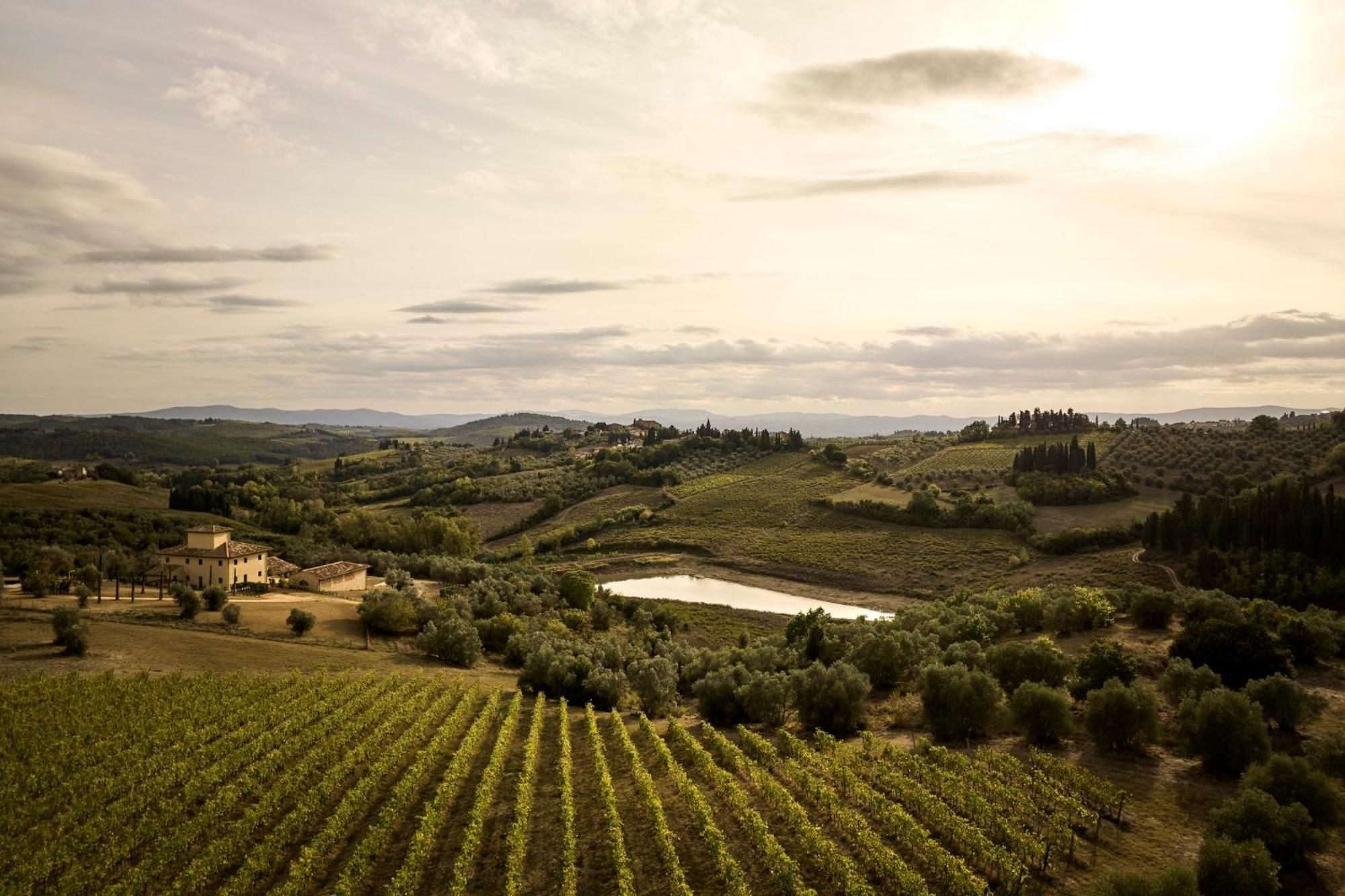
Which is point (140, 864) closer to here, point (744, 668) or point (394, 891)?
point (394, 891)

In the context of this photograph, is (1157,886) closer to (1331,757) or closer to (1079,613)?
(1331,757)

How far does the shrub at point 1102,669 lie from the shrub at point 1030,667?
0.89m

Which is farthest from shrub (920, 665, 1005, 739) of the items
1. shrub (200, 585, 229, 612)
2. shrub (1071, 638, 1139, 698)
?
shrub (200, 585, 229, 612)

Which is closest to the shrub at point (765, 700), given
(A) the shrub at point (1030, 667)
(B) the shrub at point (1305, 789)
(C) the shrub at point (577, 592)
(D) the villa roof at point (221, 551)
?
(A) the shrub at point (1030, 667)

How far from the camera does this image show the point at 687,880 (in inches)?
906

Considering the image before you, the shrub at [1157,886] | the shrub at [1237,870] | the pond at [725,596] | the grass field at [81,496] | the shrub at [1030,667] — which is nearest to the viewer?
the shrub at [1157,886]

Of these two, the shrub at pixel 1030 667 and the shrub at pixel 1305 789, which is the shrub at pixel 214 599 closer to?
the shrub at pixel 1030 667

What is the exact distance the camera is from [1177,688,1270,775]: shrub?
2939cm

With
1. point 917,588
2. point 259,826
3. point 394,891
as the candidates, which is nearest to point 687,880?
point 394,891

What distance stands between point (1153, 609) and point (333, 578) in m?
62.4

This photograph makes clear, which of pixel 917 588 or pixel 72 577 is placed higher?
pixel 72 577

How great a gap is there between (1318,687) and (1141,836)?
20603 millimetres

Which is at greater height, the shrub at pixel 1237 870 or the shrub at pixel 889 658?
the shrub at pixel 1237 870

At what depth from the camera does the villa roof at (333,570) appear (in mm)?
68312
